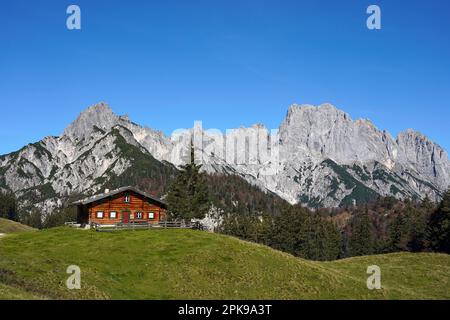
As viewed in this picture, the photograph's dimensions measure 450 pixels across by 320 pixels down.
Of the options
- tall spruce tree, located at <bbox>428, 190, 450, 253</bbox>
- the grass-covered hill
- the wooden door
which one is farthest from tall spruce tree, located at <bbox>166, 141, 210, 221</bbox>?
tall spruce tree, located at <bbox>428, 190, 450, 253</bbox>

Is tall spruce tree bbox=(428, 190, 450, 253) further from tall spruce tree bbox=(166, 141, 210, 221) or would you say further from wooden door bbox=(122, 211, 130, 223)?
wooden door bbox=(122, 211, 130, 223)

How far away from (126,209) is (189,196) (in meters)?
12.3

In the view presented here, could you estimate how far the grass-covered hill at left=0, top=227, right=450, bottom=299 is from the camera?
40469 millimetres

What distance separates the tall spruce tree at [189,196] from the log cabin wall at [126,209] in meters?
3.20

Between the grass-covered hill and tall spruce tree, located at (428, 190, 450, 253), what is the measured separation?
54.6 metres

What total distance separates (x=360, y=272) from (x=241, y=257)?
1914 centimetres

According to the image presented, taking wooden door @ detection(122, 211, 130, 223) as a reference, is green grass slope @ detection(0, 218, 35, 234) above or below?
below

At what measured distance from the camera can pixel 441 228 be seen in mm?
114438

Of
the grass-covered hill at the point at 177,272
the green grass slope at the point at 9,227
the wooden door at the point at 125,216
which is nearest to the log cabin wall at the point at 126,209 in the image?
the wooden door at the point at 125,216

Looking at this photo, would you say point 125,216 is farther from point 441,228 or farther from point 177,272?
point 441,228
